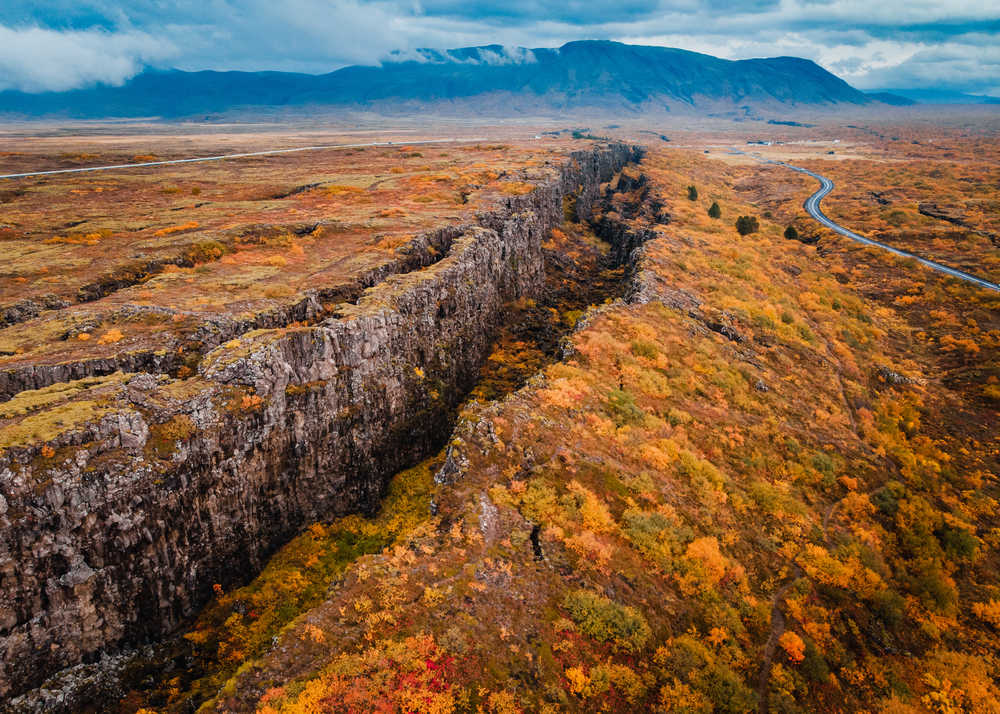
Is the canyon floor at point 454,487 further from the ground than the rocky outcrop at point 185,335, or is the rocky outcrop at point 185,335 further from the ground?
the rocky outcrop at point 185,335

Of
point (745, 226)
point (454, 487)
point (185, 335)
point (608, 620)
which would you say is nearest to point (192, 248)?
point (185, 335)

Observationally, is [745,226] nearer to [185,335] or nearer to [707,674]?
[707,674]

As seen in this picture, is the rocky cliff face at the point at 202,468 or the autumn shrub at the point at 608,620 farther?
the autumn shrub at the point at 608,620

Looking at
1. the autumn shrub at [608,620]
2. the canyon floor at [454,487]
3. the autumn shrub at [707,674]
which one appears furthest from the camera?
the autumn shrub at [608,620]

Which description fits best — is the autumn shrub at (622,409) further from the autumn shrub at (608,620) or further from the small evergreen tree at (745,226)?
Answer: the small evergreen tree at (745,226)

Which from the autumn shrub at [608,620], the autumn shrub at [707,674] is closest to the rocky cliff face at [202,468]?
the autumn shrub at [608,620]

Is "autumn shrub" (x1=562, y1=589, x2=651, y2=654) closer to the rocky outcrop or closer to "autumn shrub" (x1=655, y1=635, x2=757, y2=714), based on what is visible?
"autumn shrub" (x1=655, y1=635, x2=757, y2=714)
